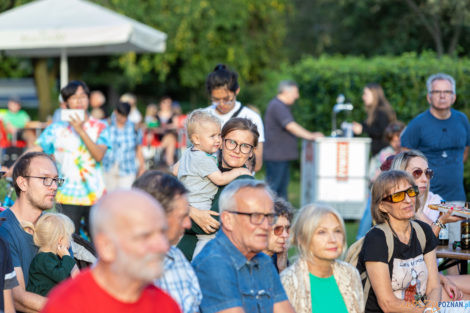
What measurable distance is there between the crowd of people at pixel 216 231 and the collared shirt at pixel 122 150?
378cm

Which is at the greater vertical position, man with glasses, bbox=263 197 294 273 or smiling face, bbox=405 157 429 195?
smiling face, bbox=405 157 429 195

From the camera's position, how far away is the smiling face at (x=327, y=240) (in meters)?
4.05

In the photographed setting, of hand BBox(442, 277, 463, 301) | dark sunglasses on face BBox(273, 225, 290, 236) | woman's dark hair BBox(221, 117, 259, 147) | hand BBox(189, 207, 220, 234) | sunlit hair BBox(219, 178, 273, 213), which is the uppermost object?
woman's dark hair BBox(221, 117, 259, 147)

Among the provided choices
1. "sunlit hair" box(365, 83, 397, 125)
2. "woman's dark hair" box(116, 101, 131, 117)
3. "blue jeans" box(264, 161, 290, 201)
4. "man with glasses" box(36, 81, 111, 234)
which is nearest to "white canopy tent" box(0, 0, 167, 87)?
"woman's dark hair" box(116, 101, 131, 117)

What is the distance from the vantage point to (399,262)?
4.74 metres

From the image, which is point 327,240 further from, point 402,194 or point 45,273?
point 45,273

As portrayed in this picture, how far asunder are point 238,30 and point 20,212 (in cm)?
2426

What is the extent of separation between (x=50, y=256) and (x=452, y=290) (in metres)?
2.75

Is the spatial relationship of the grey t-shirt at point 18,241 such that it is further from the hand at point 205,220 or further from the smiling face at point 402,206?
the smiling face at point 402,206

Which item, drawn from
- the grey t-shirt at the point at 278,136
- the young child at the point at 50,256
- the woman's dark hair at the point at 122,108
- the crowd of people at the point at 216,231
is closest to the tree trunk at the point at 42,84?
the woman's dark hair at the point at 122,108

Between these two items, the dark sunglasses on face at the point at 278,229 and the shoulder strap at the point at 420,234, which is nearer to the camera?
the dark sunglasses on face at the point at 278,229

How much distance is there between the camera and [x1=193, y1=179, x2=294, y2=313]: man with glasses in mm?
3584

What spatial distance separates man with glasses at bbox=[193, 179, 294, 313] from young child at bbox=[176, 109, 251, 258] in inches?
40.5

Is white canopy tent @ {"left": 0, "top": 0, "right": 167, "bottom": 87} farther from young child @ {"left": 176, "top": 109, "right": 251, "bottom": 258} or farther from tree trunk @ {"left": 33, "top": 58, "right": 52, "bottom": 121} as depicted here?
tree trunk @ {"left": 33, "top": 58, "right": 52, "bottom": 121}
